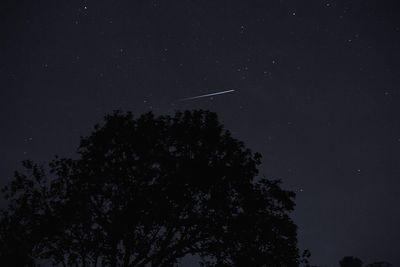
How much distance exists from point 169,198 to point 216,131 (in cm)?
440

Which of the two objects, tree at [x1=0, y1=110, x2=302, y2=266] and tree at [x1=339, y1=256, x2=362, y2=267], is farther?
tree at [x1=339, y1=256, x2=362, y2=267]

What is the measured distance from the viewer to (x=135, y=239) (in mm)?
15758

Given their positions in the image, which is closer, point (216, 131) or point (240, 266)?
point (240, 266)

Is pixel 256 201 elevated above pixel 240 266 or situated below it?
above

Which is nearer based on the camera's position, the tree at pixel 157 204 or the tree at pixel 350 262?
the tree at pixel 157 204

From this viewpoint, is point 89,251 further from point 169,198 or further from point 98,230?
point 169,198

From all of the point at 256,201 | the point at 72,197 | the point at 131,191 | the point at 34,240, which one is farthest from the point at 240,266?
the point at 34,240

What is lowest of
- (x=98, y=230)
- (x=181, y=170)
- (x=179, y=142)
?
(x=98, y=230)

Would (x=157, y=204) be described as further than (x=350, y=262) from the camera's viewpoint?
No

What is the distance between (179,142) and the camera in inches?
656

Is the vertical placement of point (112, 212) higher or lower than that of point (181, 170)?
lower

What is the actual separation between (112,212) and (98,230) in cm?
129

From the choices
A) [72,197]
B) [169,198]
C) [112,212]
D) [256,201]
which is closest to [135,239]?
[112,212]

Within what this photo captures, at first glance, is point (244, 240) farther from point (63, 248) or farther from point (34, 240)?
point (34, 240)
